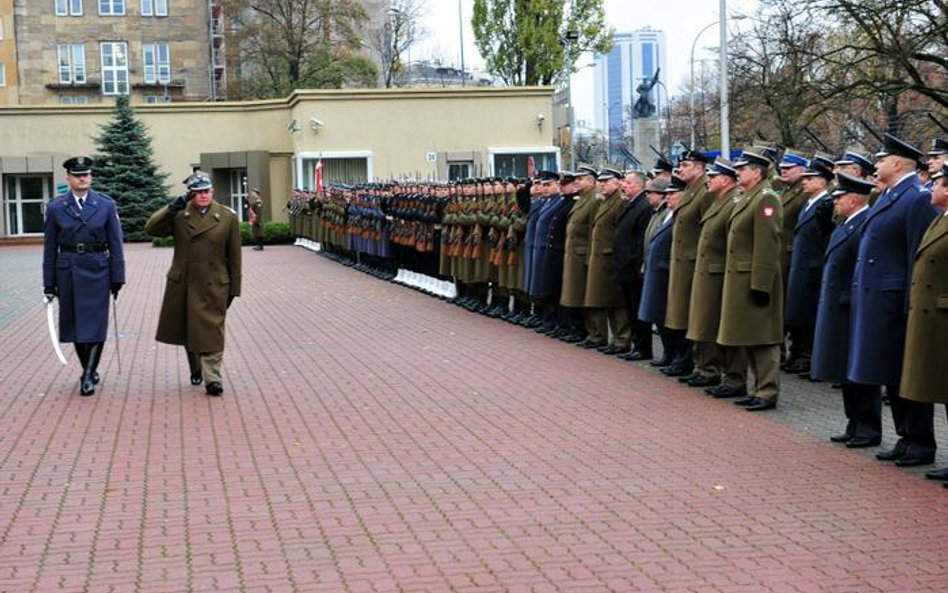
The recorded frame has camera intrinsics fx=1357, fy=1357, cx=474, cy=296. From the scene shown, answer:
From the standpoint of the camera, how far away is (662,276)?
13289 mm

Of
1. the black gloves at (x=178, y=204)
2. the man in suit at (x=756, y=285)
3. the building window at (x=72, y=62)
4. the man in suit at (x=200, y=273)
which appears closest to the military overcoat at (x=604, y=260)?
the man in suit at (x=756, y=285)

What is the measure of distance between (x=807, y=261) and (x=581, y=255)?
357 cm

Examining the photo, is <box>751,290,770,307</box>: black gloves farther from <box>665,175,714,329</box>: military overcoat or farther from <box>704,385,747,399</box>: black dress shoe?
<box>665,175,714,329</box>: military overcoat

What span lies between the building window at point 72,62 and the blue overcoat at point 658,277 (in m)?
76.4

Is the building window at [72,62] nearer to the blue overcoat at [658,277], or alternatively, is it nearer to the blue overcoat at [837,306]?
the blue overcoat at [658,277]

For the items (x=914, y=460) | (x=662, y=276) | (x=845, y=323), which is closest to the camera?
(x=914, y=460)

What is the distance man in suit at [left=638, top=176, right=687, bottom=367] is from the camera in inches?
519

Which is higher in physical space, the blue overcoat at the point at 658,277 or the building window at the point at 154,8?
the building window at the point at 154,8

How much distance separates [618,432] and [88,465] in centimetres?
375

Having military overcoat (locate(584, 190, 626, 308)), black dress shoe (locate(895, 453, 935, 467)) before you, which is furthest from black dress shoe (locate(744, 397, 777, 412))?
military overcoat (locate(584, 190, 626, 308))

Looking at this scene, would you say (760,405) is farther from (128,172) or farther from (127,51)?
(127,51)

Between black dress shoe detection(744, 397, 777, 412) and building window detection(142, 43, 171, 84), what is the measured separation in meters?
78.4

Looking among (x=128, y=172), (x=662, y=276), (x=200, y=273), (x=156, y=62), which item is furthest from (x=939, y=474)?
(x=156, y=62)

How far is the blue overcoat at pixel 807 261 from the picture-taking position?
1248 centimetres
